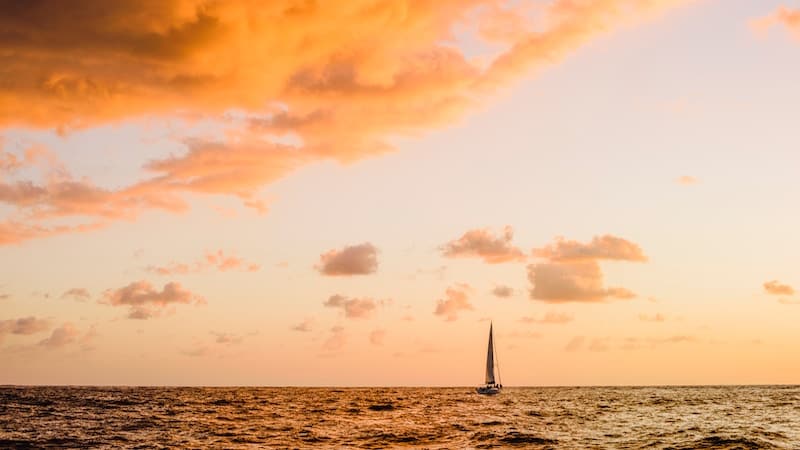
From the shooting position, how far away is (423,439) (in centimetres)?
5778

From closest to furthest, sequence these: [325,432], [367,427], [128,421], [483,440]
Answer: [483,440]
[325,432]
[367,427]
[128,421]

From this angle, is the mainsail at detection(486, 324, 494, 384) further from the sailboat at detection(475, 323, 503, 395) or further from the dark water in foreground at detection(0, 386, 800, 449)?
the dark water in foreground at detection(0, 386, 800, 449)

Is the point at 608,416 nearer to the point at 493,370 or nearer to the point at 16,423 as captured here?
the point at 16,423

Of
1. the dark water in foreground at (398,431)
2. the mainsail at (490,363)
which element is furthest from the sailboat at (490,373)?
the dark water in foreground at (398,431)

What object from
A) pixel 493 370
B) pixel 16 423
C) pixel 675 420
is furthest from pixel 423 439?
pixel 493 370

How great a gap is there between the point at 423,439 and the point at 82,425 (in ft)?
124

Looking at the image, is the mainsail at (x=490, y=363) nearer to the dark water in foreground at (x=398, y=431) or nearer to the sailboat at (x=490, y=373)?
the sailboat at (x=490, y=373)

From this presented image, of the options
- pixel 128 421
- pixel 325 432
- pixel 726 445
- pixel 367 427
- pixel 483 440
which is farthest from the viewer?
pixel 128 421

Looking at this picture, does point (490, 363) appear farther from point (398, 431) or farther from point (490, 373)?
point (398, 431)

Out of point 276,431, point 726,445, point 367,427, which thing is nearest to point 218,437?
point 276,431

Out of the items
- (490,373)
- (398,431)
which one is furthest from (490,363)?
(398,431)

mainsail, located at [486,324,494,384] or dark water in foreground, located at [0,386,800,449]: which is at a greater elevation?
mainsail, located at [486,324,494,384]

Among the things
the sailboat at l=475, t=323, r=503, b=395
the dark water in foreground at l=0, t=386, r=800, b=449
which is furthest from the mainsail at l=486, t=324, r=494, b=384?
the dark water in foreground at l=0, t=386, r=800, b=449

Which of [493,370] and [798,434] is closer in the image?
[798,434]
